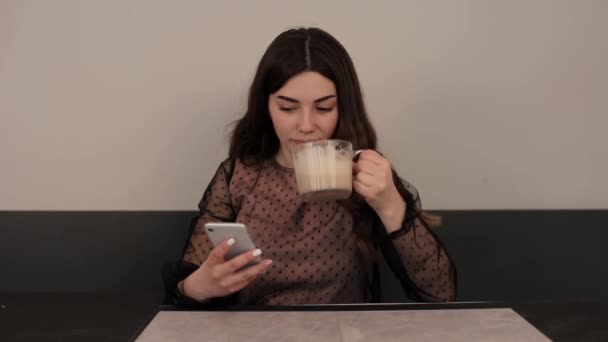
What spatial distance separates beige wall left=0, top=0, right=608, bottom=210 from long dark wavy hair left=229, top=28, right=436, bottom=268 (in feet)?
1.12

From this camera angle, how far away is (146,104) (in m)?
1.64

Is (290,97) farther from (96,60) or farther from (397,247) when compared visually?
(96,60)

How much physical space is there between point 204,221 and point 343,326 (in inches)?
20.8

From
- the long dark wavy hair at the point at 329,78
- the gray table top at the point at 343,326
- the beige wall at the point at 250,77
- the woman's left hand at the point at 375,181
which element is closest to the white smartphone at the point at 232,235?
the gray table top at the point at 343,326

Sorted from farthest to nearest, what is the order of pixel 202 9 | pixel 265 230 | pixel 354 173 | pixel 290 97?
pixel 202 9
pixel 265 230
pixel 290 97
pixel 354 173

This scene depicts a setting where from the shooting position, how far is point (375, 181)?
3.52ft

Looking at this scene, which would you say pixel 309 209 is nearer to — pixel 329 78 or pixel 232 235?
pixel 329 78

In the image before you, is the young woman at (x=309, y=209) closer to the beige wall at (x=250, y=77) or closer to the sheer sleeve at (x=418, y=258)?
the sheer sleeve at (x=418, y=258)

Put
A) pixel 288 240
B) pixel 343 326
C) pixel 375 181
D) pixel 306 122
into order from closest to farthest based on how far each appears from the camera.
A: pixel 343 326 → pixel 375 181 → pixel 306 122 → pixel 288 240

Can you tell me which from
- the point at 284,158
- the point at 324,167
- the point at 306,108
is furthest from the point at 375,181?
the point at 284,158

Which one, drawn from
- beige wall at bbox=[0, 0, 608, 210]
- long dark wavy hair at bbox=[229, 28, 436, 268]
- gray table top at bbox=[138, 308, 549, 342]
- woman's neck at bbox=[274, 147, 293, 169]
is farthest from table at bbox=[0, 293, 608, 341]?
beige wall at bbox=[0, 0, 608, 210]

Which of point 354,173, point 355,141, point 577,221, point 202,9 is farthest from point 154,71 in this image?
point 577,221

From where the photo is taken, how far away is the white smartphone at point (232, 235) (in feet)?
2.98

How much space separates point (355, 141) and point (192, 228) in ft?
1.41
